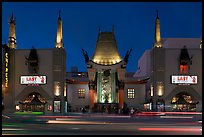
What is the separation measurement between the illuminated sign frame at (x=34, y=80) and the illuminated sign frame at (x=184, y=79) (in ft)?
64.1

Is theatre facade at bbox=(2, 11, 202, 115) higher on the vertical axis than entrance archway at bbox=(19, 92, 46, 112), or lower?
higher

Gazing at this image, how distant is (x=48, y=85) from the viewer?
208 feet

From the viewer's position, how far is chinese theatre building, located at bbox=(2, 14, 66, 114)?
62906 mm

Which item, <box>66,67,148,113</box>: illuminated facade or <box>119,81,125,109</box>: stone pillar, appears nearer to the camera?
<box>119,81,125,109</box>: stone pillar

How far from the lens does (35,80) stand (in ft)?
208

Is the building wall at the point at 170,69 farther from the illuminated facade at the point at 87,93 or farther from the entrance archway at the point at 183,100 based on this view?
the illuminated facade at the point at 87,93

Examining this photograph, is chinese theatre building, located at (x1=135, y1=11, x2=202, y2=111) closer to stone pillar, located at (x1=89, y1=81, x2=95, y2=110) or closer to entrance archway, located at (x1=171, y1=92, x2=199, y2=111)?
entrance archway, located at (x1=171, y1=92, x2=199, y2=111)

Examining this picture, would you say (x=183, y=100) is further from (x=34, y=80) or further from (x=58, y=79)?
(x=34, y=80)

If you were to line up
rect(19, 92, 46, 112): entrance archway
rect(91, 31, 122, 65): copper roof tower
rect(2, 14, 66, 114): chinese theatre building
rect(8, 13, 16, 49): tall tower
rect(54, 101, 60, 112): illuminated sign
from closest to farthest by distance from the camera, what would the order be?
rect(54, 101, 60, 112): illuminated sign, rect(2, 14, 66, 114): chinese theatre building, rect(19, 92, 46, 112): entrance archway, rect(8, 13, 16, 49): tall tower, rect(91, 31, 122, 65): copper roof tower

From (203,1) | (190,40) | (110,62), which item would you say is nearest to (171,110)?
(110,62)

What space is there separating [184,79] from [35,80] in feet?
74.3

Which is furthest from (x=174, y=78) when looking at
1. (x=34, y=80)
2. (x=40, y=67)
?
(x=34, y=80)

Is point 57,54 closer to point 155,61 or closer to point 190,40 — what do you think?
point 155,61

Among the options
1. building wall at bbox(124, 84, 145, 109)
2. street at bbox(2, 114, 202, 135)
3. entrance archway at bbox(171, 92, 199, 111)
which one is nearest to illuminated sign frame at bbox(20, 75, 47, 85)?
building wall at bbox(124, 84, 145, 109)
